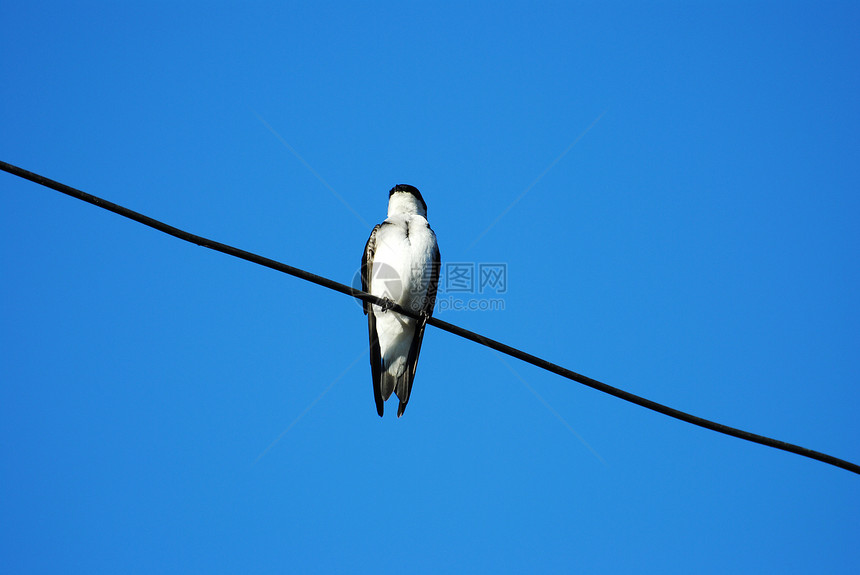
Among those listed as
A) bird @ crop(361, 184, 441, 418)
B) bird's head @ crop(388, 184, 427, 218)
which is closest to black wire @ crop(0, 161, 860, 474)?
bird @ crop(361, 184, 441, 418)

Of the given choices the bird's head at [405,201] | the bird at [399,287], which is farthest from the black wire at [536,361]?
the bird's head at [405,201]

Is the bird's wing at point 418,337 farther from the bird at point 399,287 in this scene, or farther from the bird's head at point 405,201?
the bird's head at point 405,201

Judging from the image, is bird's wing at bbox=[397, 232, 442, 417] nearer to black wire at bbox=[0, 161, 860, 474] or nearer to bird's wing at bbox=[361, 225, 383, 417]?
bird's wing at bbox=[361, 225, 383, 417]

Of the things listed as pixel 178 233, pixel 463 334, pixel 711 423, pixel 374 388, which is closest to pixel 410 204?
pixel 374 388

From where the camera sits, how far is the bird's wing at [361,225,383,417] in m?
6.02

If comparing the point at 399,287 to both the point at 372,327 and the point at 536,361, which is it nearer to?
the point at 372,327

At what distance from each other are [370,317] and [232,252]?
9.48 ft

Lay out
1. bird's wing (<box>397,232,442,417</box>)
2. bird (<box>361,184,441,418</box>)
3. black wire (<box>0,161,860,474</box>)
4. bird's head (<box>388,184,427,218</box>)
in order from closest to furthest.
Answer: black wire (<box>0,161,860,474</box>)
bird (<box>361,184,441,418</box>)
bird's wing (<box>397,232,442,417</box>)
bird's head (<box>388,184,427,218</box>)

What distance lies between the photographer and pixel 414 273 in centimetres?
575

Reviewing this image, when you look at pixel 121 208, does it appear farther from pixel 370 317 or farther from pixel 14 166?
pixel 370 317

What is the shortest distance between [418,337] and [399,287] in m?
0.54

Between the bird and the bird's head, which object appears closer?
the bird

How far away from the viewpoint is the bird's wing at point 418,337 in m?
5.99

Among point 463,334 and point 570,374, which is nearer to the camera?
point 570,374
